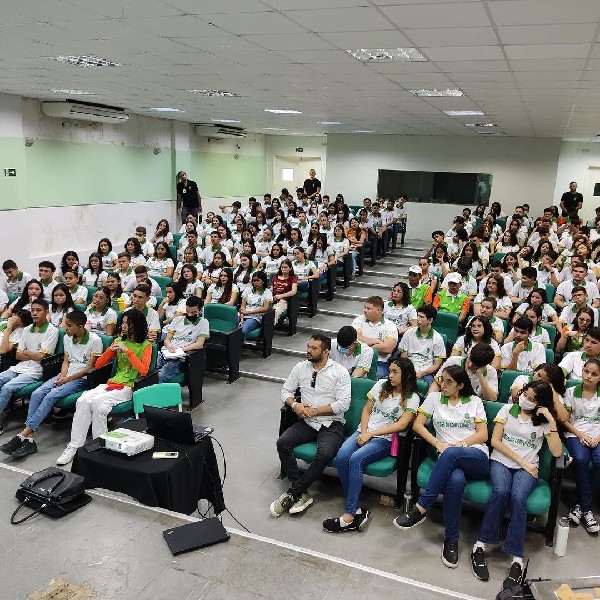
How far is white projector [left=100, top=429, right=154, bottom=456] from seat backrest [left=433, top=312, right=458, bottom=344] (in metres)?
3.68

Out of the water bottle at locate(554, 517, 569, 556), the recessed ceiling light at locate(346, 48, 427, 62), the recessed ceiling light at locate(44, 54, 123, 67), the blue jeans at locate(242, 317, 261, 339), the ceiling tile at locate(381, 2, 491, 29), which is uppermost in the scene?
the recessed ceiling light at locate(44, 54, 123, 67)

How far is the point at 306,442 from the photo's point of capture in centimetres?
409

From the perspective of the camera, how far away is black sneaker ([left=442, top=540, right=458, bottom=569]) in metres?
3.38

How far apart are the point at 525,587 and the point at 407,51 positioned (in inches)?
155

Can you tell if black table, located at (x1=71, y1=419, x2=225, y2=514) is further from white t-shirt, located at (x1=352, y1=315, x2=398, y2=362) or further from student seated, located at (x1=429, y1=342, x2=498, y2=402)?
white t-shirt, located at (x1=352, y1=315, x2=398, y2=362)

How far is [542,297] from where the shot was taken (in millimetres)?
5895

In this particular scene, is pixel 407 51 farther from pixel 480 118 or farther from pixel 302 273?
pixel 480 118

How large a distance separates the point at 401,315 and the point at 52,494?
3906mm

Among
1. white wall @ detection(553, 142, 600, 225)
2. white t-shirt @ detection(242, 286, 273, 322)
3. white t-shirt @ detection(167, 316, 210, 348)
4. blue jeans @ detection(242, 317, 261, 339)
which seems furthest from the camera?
white wall @ detection(553, 142, 600, 225)

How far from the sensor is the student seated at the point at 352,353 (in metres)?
4.65

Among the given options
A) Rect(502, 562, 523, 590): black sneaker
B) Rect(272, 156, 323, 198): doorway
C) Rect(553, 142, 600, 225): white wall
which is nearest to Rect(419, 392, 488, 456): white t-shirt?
Rect(502, 562, 523, 590): black sneaker

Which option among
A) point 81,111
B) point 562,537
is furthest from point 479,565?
point 81,111

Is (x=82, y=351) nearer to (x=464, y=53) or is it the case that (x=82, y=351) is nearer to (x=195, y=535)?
(x=195, y=535)

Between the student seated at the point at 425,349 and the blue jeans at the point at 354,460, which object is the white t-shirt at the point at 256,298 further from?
the blue jeans at the point at 354,460
